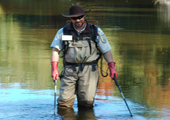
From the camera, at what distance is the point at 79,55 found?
21.7 ft

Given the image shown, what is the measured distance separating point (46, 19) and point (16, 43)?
930cm

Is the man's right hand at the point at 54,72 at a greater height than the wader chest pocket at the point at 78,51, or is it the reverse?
the wader chest pocket at the point at 78,51

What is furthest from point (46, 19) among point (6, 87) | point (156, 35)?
point (6, 87)

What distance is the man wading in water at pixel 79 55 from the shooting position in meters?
6.61

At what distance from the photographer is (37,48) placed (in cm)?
1377

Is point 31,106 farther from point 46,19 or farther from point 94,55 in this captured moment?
point 46,19

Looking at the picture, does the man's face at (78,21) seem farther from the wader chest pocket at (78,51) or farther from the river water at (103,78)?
the river water at (103,78)

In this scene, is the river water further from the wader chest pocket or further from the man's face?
the man's face

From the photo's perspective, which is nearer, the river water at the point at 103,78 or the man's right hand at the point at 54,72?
the man's right hand at the point at 54,72

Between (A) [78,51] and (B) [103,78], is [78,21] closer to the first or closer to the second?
(A) [78,51]

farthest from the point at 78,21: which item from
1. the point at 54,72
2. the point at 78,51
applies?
the point at 54,72

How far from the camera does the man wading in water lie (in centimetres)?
661

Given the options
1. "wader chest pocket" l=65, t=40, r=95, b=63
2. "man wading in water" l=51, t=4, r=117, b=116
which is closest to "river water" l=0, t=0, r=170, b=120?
"man wading in water" l=51, t=4, r=117, b=116

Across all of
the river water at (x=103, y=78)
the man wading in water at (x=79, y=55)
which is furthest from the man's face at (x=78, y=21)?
the river water at (x=103, y=78)
